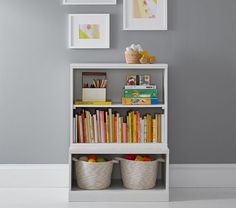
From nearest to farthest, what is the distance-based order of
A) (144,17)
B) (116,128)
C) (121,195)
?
(121,195)
(116,128)
(144,17)

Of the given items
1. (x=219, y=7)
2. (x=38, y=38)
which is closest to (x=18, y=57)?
(x=38, y=38)

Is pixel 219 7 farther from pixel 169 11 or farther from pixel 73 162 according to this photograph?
pixel 73 162

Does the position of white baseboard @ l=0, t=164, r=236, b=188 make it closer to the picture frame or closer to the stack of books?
the stack of books

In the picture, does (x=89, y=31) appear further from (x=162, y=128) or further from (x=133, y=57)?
(x=162, y=128)

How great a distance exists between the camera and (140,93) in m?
3.65

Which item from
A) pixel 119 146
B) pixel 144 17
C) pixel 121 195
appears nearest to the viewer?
pixel 121 195

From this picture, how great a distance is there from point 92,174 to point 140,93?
712 millimetres

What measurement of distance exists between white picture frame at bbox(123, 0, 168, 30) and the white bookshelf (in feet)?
1.12

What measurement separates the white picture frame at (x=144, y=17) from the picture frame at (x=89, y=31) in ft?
0.55

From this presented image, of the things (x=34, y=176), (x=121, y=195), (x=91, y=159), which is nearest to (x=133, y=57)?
(x=91, y=159)

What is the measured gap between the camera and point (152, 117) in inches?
153

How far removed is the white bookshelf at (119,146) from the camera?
3486 mm

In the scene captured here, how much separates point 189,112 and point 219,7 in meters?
0.88

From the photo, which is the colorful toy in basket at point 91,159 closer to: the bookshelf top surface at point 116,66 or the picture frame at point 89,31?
the bookshelf top surface at point 116,66
